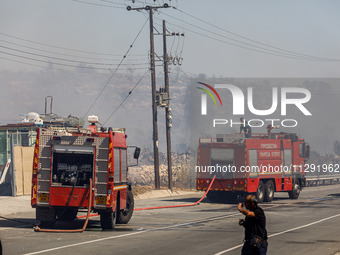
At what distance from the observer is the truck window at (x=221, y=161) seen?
32188mm

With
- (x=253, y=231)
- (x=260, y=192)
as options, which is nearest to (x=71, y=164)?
(x=253, y=231)

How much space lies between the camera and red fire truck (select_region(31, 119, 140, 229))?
19.1 m

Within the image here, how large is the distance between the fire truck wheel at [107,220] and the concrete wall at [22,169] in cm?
1233

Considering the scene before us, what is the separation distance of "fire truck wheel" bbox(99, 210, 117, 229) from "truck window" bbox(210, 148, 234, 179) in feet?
42.4

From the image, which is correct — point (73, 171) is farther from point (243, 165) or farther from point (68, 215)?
point (243, 165)

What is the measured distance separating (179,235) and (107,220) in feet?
8.40

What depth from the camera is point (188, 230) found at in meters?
19.9

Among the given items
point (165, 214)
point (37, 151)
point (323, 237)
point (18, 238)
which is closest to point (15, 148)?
point (165, 214)

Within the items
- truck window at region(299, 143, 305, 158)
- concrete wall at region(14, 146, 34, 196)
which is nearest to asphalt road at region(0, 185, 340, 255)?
concrete wall at region(14, 146, 34, 196)

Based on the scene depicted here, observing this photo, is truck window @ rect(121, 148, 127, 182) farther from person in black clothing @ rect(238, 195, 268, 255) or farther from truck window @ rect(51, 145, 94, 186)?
person in black clothing @ rect(238, 195, 268, 255)

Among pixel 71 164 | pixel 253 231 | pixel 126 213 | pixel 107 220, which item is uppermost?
pixel 71 164

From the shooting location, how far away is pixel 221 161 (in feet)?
107

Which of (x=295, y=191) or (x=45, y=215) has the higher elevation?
(x=295, y=191)

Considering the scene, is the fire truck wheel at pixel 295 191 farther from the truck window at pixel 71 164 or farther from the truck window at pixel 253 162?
the truck window at pixel 71 164
